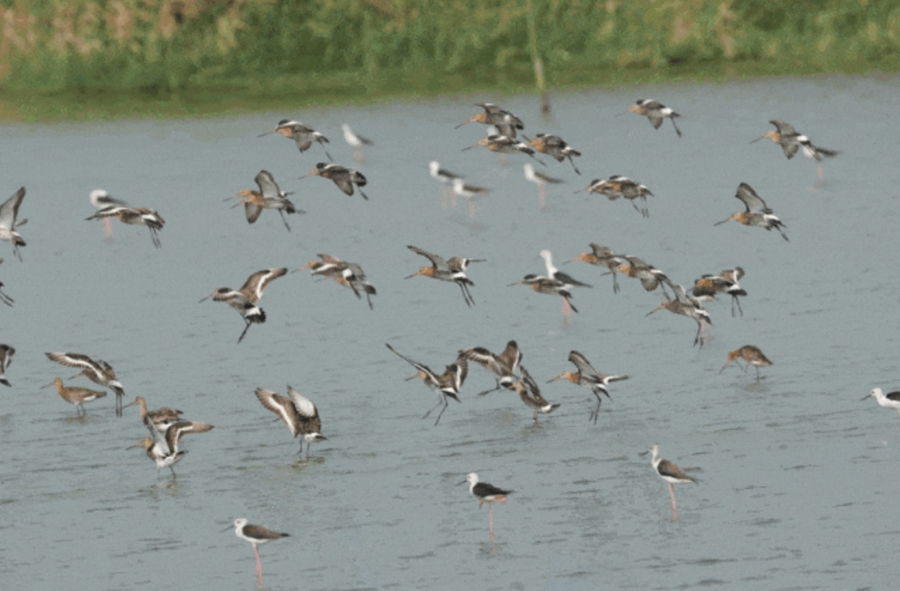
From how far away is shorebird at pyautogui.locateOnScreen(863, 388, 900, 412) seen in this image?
19250 millimetres

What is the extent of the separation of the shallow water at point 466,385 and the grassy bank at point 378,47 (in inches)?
532

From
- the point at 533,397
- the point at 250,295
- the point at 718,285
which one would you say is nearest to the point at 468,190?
the point at 718,285

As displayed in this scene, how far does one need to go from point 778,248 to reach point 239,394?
1232cm

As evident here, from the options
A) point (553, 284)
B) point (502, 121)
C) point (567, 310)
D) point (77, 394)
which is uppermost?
point (502, 121)

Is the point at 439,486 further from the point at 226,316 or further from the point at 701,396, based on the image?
the point at 226,316

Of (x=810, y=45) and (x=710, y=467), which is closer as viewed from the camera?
(x=710, y=467)

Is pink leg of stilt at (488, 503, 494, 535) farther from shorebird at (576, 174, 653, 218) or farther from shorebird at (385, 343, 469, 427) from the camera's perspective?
shorebird at (576, 174, 653, 218)

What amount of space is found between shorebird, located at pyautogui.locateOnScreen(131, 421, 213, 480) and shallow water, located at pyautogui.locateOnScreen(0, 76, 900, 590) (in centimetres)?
34

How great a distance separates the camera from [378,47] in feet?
200

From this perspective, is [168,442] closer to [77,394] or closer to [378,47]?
[77,394]

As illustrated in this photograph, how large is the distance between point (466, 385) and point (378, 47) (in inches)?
1565

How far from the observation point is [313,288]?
2973cm

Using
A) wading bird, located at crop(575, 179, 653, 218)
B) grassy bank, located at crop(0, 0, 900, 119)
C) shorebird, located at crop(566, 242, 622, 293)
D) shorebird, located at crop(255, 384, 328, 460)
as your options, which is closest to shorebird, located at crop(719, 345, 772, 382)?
shorebird, located at crop(566, 242, 622, 293)

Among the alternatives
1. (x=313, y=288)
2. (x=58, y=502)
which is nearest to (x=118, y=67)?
(x=313, y=288)
